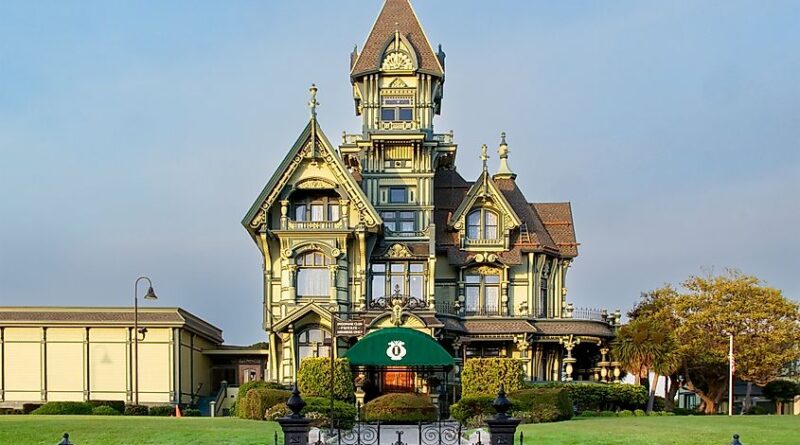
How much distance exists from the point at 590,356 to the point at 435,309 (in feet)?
29.4

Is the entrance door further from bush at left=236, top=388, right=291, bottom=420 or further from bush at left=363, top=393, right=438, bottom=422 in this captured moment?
bush at left=236, top=388, right=291, bottom=420

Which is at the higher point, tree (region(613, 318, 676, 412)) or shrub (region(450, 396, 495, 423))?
tree (region(613, 318, 676, 412))

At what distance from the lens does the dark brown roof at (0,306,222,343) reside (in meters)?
52.1

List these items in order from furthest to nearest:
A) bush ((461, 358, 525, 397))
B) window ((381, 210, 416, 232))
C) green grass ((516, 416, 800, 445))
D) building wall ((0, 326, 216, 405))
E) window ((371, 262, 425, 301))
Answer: window ((381, 210, 416, 232))
window ((371, 262, 425, 301))
building wall ((0, 326, 216, 405))
bush ((461, 358, 525, 397))
green grass ((516, 416, 800, 445))

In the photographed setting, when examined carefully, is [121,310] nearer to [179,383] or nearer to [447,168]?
[179,383]

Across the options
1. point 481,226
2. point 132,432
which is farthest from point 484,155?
point 132,432

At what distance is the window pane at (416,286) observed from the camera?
176 ft

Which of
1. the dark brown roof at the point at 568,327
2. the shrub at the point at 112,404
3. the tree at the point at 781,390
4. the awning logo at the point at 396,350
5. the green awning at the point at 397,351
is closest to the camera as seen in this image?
the green awning at the point at 397,351

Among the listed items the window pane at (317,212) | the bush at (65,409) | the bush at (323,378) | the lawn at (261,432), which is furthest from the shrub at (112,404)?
the lawn at (261,432)

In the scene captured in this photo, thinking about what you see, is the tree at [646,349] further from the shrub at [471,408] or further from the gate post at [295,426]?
the gate post at [295,426]

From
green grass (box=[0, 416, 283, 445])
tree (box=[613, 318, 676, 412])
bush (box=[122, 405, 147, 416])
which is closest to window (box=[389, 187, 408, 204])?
tree (box=[613, 318, 676, 412])

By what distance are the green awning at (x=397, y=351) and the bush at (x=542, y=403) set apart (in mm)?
5971

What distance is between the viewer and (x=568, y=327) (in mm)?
52781

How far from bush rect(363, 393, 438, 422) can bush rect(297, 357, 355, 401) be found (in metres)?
3.32
